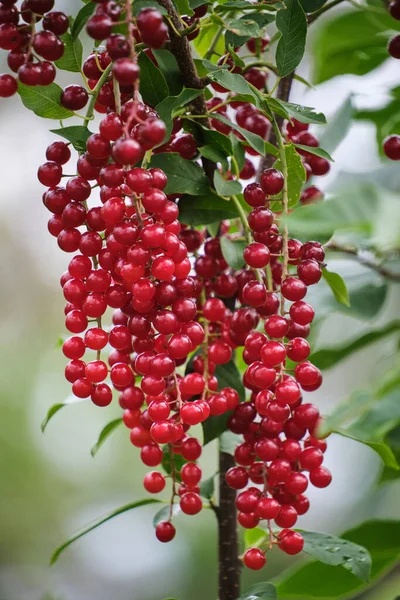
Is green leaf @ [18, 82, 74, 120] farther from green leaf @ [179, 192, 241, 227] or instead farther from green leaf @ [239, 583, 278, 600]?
green leaf @ [239, 583, 278, 600]

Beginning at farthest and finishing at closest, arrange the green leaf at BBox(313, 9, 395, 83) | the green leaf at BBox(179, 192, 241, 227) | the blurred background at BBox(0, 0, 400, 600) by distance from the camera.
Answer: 1. the blurred background at BBox(0, 0, 400, 600)
2. the green leaf at BBox(313, 9, 395, 83)
3. the green leaf at BBox(179, 192, 241, 227)

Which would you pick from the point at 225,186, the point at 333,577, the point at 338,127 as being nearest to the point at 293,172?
the point at 225,186

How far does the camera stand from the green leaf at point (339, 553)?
523 millimetres

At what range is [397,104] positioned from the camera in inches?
32.0

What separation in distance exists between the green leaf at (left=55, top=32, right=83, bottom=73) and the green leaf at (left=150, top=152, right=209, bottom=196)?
75 mm

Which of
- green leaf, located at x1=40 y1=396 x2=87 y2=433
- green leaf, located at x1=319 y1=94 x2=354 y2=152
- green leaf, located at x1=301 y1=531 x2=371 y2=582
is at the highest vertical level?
green leaf, located at x1=319 y1=94 x2=354 y2=152

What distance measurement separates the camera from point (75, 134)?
0.44 metres

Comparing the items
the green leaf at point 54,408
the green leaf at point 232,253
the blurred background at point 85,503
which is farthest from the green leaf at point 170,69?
the blurred background at point 85,503

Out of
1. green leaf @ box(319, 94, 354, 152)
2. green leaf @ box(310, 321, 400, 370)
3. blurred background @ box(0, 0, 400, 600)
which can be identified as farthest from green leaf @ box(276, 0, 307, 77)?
blurred background @ box(0, 0, 400, 600)

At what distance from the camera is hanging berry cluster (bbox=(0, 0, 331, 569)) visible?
1.29 ft

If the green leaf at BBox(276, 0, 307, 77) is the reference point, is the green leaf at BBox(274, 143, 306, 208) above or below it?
below

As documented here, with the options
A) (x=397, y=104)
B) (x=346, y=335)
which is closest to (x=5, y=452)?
(x=346, y=335)

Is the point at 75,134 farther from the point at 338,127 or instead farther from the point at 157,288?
the point at 338,127

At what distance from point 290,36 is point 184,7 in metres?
0.07
